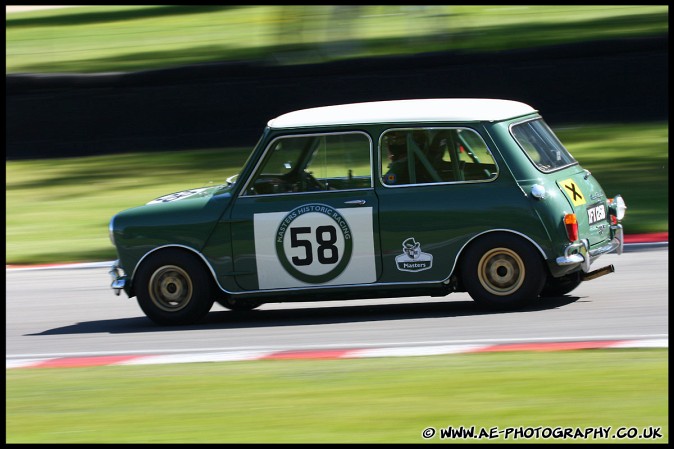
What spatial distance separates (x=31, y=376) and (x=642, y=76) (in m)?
14.0

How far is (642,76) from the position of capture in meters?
19.4

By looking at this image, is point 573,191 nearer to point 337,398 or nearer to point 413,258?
point 413,258

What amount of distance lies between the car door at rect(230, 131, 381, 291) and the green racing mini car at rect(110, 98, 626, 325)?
1 centimetres

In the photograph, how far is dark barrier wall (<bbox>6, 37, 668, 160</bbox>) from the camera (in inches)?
778

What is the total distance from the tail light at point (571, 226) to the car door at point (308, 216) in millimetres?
1404

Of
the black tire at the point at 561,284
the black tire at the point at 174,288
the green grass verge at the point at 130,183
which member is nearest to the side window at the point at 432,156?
the black tire at the point at 561,284

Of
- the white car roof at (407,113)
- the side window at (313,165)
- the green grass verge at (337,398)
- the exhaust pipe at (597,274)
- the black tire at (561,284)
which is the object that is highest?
the white car roof at (407,113)

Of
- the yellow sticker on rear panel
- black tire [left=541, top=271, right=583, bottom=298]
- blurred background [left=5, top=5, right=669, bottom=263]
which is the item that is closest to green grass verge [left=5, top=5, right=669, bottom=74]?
blurred background [left=5, top=5, right=669, bottom=263]

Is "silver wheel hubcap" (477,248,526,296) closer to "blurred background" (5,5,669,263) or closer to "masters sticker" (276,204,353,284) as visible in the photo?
"masters sticker" (276,204,353,284)

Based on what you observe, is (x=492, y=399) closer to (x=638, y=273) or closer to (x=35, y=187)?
(x=638, y=273)

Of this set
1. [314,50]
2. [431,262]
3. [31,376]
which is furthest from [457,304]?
[314,50]

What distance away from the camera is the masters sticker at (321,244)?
8742 millimetres

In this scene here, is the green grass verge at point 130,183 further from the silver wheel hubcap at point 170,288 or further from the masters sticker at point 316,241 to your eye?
the masters sticker at point 316,241

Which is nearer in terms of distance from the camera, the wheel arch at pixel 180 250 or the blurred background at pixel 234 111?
the wheel arch at pixel 180 250
